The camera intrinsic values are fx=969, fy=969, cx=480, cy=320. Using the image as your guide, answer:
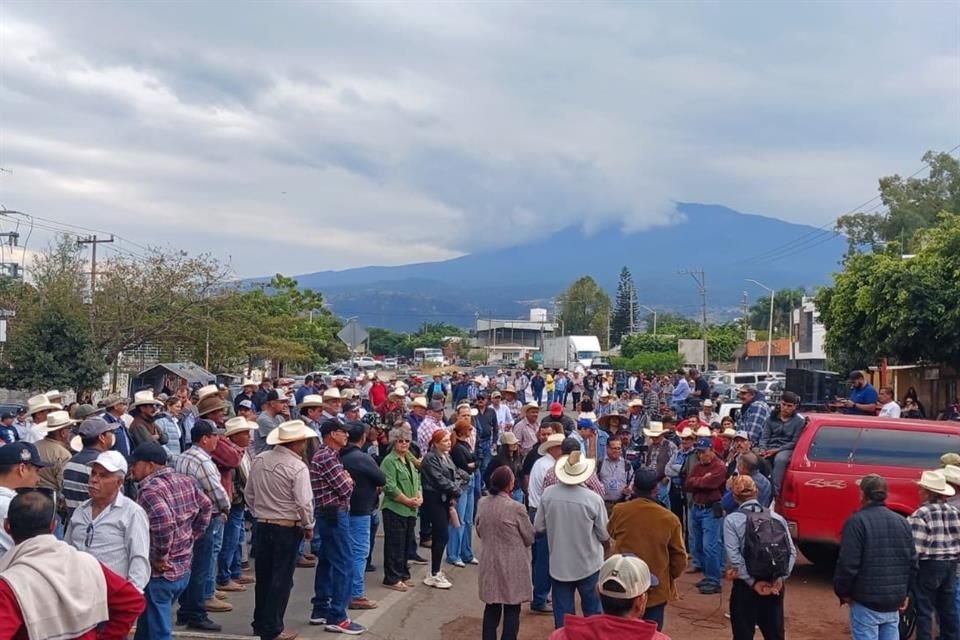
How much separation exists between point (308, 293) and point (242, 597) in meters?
44.4

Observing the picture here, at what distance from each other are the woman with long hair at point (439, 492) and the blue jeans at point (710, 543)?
→ 2.84 metres

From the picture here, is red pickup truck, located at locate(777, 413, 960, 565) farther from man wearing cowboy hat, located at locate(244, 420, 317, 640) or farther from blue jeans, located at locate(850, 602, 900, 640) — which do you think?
man wearing cowboy hat, located at locate(244, 420, 317, 640)

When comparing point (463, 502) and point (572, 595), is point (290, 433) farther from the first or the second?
point (463, 502)

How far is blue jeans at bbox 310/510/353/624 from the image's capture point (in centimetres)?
891

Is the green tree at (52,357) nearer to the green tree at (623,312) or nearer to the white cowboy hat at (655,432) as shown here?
the white cowboy hat at (655,432)

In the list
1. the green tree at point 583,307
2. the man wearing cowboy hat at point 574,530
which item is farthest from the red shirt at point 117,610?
the green tree at point 583,307

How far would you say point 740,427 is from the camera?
48.0 feet

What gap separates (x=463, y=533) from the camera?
12.3 metres

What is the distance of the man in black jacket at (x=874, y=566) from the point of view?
708cm

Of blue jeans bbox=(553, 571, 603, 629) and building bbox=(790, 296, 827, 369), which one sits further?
building bbox=(790, 296, 827, 369)

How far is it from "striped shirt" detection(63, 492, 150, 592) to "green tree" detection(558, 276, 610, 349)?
126693 mm

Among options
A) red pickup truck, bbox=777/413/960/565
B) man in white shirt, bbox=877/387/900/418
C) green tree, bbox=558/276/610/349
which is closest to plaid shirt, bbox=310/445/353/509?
red pickup truck, bbox=777/413/960/565

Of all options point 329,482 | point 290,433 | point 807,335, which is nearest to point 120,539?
point 290,433

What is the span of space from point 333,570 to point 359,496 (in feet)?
2.37
